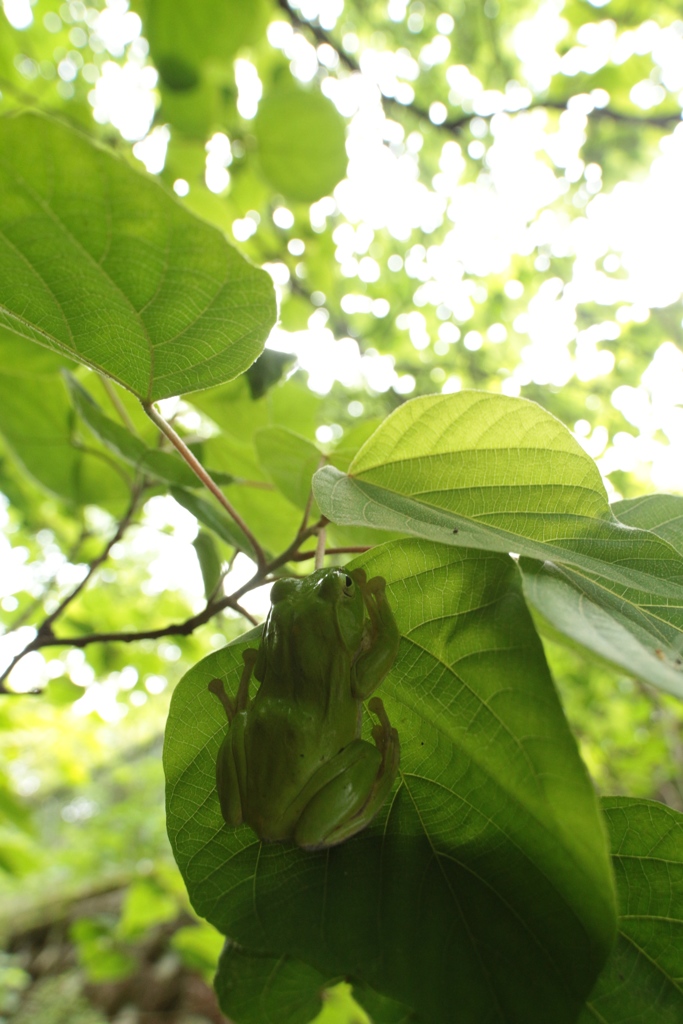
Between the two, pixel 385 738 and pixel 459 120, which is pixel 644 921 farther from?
pixel 459 120

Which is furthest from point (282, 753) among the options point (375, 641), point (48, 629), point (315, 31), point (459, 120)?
point (459, 120)

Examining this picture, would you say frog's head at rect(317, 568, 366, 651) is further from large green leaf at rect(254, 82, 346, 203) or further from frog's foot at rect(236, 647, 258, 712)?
large green leaf at rect(254, 82, 346, 203)

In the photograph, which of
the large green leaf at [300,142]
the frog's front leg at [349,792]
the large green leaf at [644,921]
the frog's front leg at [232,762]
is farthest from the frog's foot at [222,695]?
the large green leaf at [300,142]

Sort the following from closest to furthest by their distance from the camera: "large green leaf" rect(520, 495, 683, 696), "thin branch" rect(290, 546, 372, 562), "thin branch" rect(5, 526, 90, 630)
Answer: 1. "large green leaf" rect(520, 495, 683, 696)
2. "thin branch" rect(290, 546, 372, 562)
3. "thin branch" rect(5, 526, 90, 630)

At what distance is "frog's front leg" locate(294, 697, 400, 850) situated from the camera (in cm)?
64

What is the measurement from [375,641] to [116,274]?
1.48 ft

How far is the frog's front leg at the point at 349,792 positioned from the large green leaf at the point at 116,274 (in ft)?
1.45

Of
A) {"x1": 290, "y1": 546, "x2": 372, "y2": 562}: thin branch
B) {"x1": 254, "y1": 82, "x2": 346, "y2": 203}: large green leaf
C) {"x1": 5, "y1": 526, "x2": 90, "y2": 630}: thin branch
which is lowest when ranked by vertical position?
{"x1": 290, "y1": 546, "x2": 372, "y2": 562}: thin branch

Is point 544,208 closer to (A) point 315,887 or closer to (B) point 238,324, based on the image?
(B) point 238,324

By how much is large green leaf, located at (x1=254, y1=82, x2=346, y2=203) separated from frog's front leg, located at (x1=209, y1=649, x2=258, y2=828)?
1.70 metres

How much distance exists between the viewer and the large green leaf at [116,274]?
0.55 metres

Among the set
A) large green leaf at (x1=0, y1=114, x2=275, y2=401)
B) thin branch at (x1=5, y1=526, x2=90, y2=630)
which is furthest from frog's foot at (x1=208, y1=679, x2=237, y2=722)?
thin branch at (x1=5, y1=526, x2=90, y2=630)

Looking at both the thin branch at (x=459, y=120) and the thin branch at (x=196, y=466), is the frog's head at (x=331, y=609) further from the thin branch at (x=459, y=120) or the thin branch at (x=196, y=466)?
the thin branch at (x=459, y=120)

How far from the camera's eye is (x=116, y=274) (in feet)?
2.07
